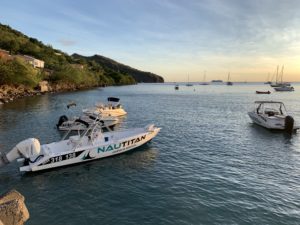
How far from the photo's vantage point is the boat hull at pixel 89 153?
821 inches

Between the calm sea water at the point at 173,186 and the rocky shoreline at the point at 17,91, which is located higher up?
the rocky shoreline at the point at 17,91

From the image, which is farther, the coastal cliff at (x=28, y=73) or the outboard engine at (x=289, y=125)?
the coastal cliff at (x=28, y=73)

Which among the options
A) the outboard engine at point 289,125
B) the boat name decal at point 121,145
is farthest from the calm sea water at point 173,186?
the outboard engine at point 289,125

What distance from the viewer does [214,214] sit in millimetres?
14977

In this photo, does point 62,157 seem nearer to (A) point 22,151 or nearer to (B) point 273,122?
(A) point 22,151

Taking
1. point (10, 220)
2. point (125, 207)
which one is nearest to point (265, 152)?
point (125, 207)

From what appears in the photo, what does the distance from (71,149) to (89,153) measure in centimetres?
161

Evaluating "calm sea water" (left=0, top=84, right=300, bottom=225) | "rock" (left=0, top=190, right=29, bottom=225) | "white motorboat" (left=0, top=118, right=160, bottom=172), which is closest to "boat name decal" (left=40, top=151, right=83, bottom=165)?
"white motorboat" (left=0, top=118, right=160, bottom=172)

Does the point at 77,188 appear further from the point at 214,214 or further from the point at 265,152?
the point at 265,152

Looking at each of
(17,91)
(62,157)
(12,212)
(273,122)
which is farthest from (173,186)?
(17,91)

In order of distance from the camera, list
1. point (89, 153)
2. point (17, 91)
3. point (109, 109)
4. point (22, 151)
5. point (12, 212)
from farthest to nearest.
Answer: point (17, 91)
point (109, 109)
point (89, 153)
point (22, 151)
point (12, 212)

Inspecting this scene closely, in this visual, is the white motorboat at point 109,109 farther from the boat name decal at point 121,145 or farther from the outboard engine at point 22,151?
the outboard engine at point 22,151

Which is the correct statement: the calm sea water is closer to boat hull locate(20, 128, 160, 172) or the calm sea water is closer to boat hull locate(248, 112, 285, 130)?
boat hull locate(20, 128, 160, 172)

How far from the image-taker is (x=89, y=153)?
2314 centimetres
